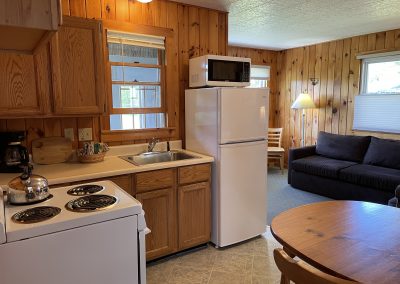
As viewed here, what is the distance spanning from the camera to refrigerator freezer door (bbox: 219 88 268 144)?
262 centimetres

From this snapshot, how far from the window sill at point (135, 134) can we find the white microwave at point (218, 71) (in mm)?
536

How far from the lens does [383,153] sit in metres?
4.05

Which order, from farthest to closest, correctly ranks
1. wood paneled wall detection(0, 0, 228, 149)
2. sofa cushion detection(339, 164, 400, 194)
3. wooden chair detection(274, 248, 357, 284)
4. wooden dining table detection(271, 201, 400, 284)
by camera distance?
sofa cushion detection(339, 164, 400, 194) < wood paneled wall detection(0, 0, 228, 149) < wooden dining table detection(271, 201, 400, 284) < wooden chair detection(274, 248, 357, 284)

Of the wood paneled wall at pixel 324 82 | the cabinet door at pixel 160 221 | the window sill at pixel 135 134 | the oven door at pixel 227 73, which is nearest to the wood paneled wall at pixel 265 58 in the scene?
the wood paneled wall at pixel 324 82

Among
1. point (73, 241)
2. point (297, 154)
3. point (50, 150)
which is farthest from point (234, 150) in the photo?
point (297, 154)

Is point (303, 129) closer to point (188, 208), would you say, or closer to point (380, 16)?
point (380, 16)

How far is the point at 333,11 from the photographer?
335 cm

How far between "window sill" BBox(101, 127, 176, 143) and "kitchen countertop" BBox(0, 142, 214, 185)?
0.30ft

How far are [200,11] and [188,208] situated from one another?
2.04 meters

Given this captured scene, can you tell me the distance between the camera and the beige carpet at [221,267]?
7.66 ft

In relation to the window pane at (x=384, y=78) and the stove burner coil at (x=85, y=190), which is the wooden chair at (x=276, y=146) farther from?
the stove burner coil at (x=85, y=190)

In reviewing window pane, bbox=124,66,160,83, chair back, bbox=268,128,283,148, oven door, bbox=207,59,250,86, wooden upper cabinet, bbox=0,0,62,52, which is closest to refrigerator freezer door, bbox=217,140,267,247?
oven door, bbox=207,59,250,86

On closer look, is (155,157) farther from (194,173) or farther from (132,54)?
(132,54)

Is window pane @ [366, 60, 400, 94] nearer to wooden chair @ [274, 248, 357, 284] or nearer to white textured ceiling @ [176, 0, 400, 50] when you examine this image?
white textured ceiling @ [176, 0, 400, 50]
